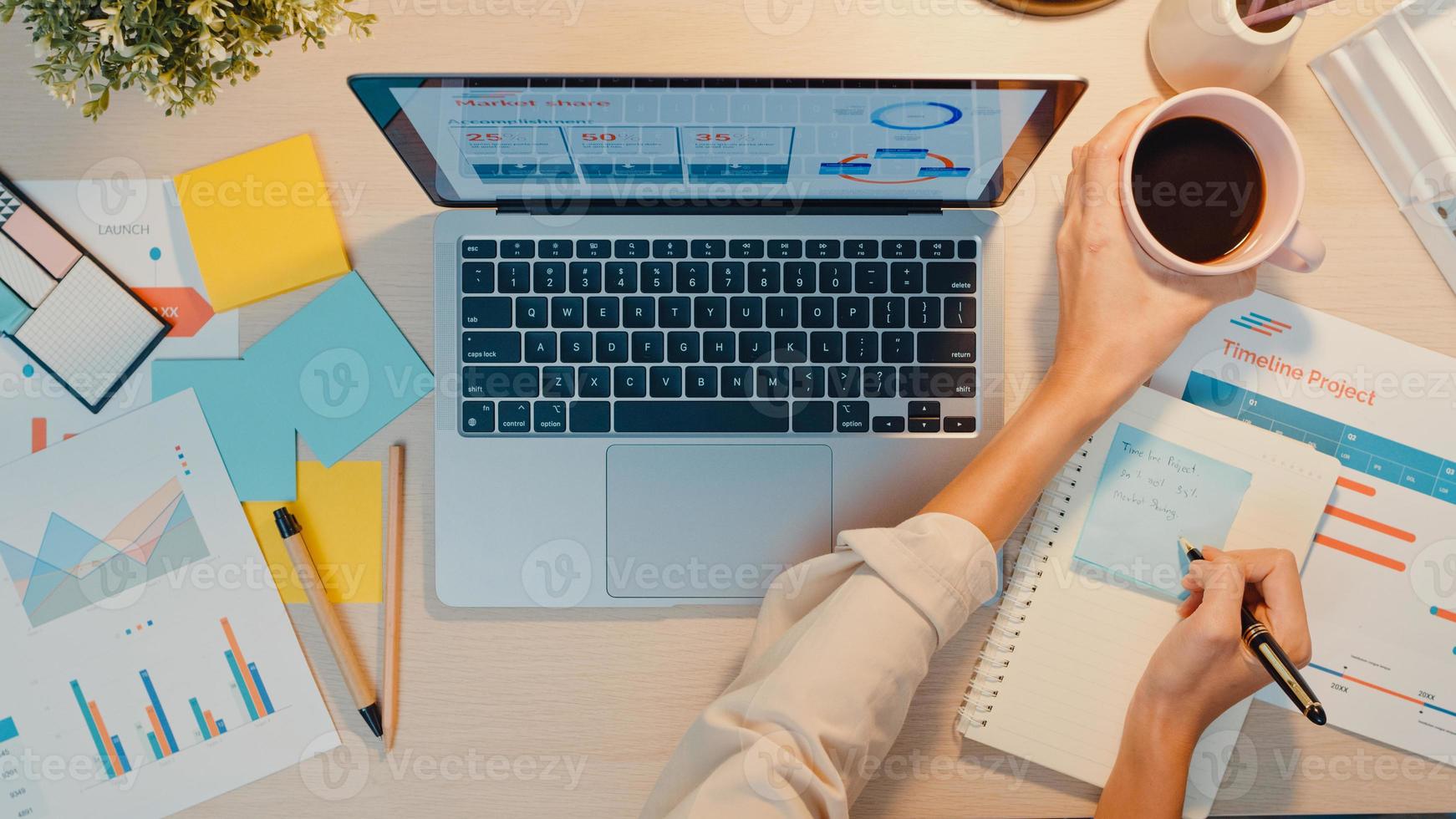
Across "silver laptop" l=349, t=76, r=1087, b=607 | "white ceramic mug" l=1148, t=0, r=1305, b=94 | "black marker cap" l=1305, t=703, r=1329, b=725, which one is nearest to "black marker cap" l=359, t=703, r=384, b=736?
"silver laptop" l=349, t=76, r=1087, b=607

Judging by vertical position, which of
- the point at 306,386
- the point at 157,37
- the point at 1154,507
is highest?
the point at 157,37

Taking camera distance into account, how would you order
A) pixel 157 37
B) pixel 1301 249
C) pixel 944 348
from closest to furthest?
pixel 157 37, pixel 1301 249, pixel 944 348

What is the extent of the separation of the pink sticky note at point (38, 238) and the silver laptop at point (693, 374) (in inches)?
14.1

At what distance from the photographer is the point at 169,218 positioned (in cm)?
77

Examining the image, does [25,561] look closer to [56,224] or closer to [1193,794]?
[56,224]

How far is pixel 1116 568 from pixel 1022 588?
0.09 m

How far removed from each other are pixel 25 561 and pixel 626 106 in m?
0.71

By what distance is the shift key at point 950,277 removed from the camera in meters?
0.73

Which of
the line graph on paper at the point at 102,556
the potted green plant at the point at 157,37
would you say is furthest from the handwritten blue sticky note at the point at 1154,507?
the line graph on paper at the point at 102,556

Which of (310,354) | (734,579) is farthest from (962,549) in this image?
(310,354)

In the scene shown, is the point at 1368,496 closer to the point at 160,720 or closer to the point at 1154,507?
the point at 1154,507

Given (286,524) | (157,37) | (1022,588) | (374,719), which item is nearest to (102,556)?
(286,524)

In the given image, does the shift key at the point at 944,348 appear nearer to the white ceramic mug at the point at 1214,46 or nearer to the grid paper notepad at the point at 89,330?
the white ceramic mug at the point at 1214,46

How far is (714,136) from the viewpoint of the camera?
0.62 m
